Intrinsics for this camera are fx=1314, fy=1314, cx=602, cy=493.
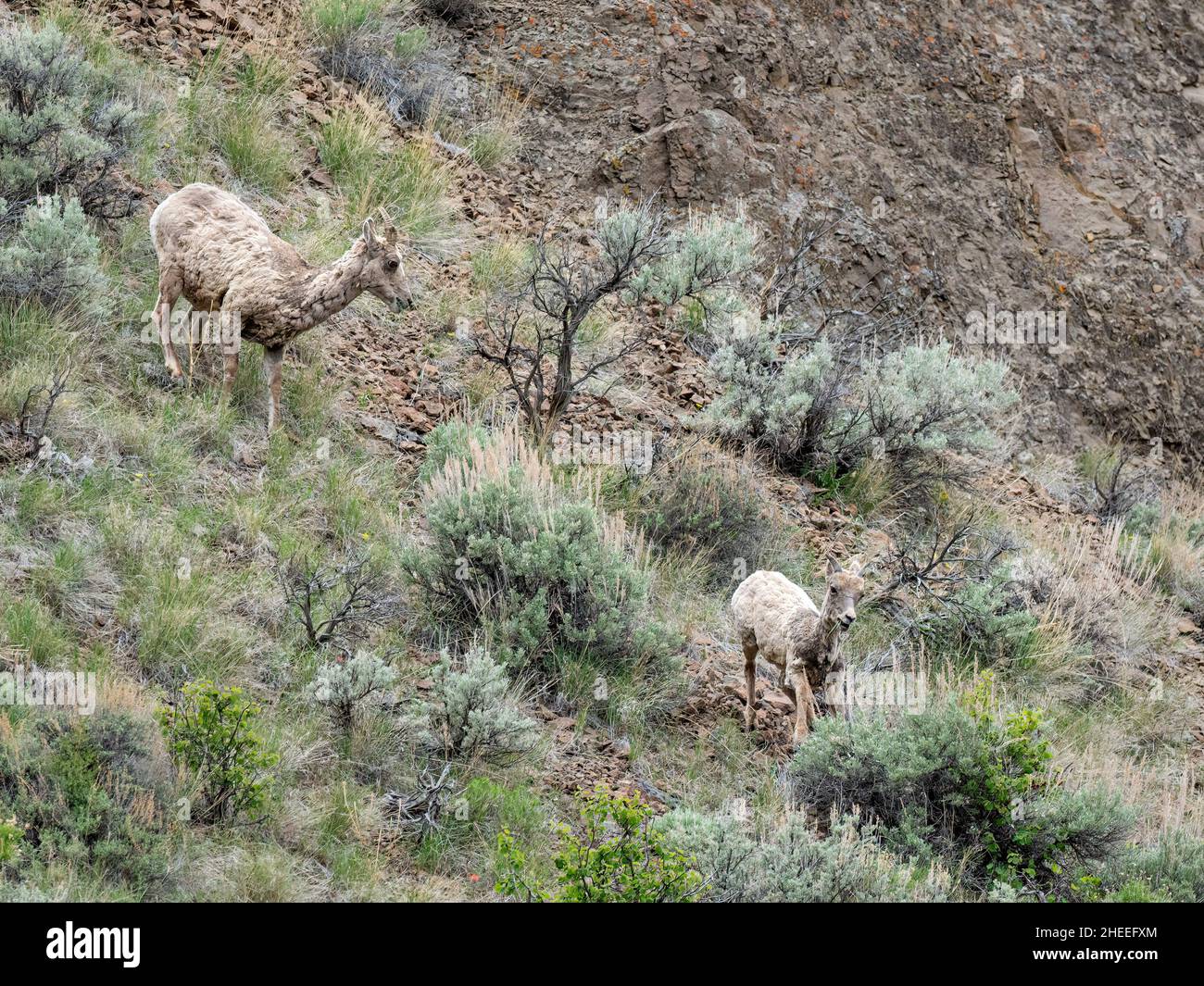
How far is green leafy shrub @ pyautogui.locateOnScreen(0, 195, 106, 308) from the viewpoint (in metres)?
8.10

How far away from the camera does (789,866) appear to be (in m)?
5.91

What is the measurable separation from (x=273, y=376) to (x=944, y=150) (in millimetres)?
8447

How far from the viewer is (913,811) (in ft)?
22.7

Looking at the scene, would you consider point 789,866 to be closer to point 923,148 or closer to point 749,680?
point 749,680

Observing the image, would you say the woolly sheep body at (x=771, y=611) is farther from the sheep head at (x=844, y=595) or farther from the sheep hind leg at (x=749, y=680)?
the sheep head at (x=844, y=595)

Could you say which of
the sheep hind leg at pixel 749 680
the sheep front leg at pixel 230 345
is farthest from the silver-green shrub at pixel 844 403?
the sheep front leg at pixel 230 345

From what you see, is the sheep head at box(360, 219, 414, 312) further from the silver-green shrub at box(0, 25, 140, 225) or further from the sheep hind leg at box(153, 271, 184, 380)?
the silver-green shrub at box(0, 25, 140, 225)

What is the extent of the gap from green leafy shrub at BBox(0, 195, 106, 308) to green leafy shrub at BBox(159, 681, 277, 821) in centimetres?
369

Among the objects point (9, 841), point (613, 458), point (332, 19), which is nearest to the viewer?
point (9, 841)

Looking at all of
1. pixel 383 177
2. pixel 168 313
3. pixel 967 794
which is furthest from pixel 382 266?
pixel 967 794

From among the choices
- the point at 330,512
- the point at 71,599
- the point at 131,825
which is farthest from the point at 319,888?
the point at 330,512

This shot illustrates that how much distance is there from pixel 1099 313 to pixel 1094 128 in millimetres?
2334

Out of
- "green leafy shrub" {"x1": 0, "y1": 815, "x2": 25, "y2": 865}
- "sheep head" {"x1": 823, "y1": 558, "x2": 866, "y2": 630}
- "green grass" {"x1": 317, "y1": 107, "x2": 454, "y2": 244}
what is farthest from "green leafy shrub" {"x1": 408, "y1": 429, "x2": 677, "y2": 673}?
"green grass" {"x1": 317, "y1": 107, "x2": 454, "y2": 244}
